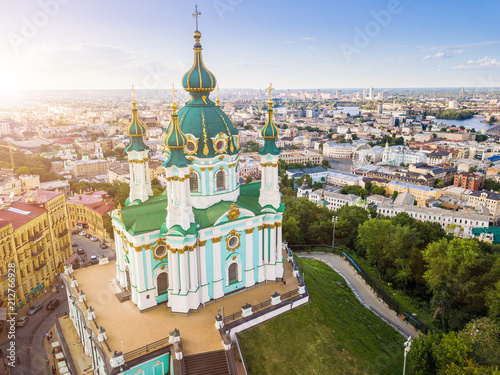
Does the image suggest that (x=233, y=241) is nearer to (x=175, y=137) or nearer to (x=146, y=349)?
(x=175, y=137)

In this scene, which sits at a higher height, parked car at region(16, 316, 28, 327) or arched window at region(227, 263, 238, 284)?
arched window at region(227, 263, 238, 284)

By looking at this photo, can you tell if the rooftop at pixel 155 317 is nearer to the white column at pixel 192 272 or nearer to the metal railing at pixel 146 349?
the metal railing at pixel 146 349

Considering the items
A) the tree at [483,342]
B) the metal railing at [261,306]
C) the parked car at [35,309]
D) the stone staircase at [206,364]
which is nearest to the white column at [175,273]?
the metal railing at [261,306]

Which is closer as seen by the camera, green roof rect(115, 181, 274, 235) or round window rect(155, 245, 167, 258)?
green roof rect(115, 181, 274, 235)

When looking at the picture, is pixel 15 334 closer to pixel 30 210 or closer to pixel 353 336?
pixel 30 210

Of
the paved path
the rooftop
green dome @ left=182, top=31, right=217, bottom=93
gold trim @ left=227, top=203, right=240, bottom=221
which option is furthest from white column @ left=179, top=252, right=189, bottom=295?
the paved path

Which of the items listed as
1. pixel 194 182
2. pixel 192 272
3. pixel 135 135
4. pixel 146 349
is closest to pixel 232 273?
pixel 192 272

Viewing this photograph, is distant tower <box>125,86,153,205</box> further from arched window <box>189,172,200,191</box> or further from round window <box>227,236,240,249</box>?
round window <box>227,236,240,249</box>
